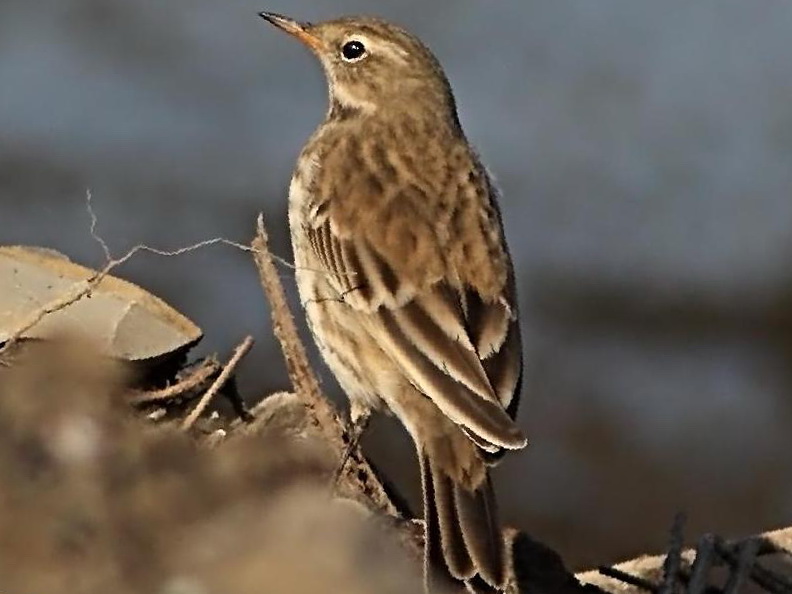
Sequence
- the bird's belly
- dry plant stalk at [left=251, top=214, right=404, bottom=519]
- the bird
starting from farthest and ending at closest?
the bird's belly → the bird → dry plant stalk at [left=251, top=214, right=404, bottom=519]

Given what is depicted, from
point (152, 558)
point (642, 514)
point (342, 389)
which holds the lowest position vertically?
point (642, 514)

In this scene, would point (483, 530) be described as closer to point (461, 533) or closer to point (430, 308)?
point (461, 533)

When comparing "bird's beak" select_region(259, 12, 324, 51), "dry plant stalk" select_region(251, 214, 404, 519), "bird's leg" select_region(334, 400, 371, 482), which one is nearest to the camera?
"bird's leg" select_region(334, 400, 371, 482)

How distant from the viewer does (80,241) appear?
26.3ft

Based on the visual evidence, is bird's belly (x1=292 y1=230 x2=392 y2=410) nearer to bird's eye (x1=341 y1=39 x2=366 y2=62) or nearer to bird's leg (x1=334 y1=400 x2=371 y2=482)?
bird's leg (x1=334 y1=400 x2=371 y2=482)

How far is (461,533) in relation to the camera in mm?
3445

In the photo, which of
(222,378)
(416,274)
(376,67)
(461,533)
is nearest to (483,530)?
(461,533)

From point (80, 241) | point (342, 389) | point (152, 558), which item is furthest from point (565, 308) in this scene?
point (152, 558)

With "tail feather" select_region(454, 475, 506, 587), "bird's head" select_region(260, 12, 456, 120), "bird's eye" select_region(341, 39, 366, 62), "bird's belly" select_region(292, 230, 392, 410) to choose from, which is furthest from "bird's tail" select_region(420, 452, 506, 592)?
"bird's eye" select_region(341, 39, 366, 62)

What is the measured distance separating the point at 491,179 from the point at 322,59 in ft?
2.18

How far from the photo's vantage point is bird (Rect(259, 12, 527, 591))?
3725 mm

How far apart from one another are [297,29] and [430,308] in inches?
56.6

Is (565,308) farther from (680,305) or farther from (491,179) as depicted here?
(491,179)

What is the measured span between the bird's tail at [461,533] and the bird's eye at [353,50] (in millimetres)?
1800
